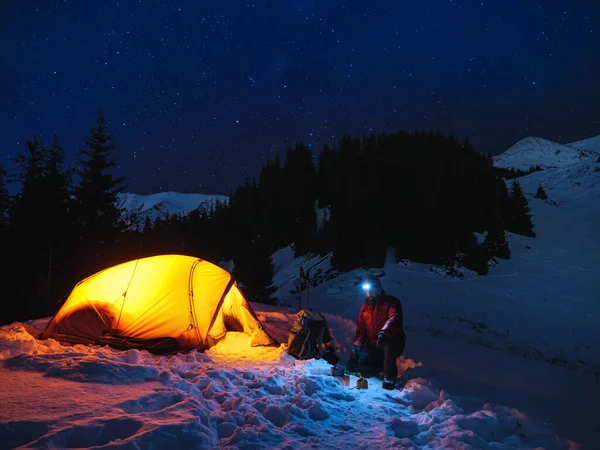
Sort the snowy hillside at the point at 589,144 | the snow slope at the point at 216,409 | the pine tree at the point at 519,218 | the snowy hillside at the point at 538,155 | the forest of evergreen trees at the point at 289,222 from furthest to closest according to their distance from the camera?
the snowy hillside at the point at 589,144 → the snowy hillside at the point at 538,155 → the pine tree at the point at 519,218 → the forest of evergreen trees at the point at 289,222 → the snow slope at the point at 216,409

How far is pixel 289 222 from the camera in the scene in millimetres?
49344

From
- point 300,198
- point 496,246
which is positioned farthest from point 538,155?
point 496,246

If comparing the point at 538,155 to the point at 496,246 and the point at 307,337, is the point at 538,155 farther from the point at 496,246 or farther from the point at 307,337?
the point at 307,337

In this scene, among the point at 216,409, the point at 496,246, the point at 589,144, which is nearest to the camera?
the point at 216,409

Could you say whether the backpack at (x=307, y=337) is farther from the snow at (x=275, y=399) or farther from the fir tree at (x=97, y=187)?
the fir tree at (x=97, y=187)

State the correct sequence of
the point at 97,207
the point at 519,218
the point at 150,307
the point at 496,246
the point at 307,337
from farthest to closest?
the point at 519,218, the point at 496,246, the point at 97,207, the point at 150,307, the point at 307,337

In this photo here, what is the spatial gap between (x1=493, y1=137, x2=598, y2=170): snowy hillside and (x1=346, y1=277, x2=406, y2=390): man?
437 feet

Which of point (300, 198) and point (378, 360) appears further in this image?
point (300, 198)

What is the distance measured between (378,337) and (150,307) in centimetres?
464

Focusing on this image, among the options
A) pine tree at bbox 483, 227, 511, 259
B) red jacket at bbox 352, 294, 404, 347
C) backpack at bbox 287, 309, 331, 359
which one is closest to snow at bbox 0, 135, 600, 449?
backpack at bbox 287, 309, 331, 359

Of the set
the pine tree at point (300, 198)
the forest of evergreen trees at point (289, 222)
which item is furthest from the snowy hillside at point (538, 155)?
the forest of evergreen trees at point (289, 222)

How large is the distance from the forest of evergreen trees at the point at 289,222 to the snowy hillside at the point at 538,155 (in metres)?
98.8

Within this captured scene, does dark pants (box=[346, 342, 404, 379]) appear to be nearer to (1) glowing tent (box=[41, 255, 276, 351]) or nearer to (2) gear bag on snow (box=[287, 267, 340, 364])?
(2) gear bag on snow (box=[287, 267, 340, 364])

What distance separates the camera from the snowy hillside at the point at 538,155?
129750mm
